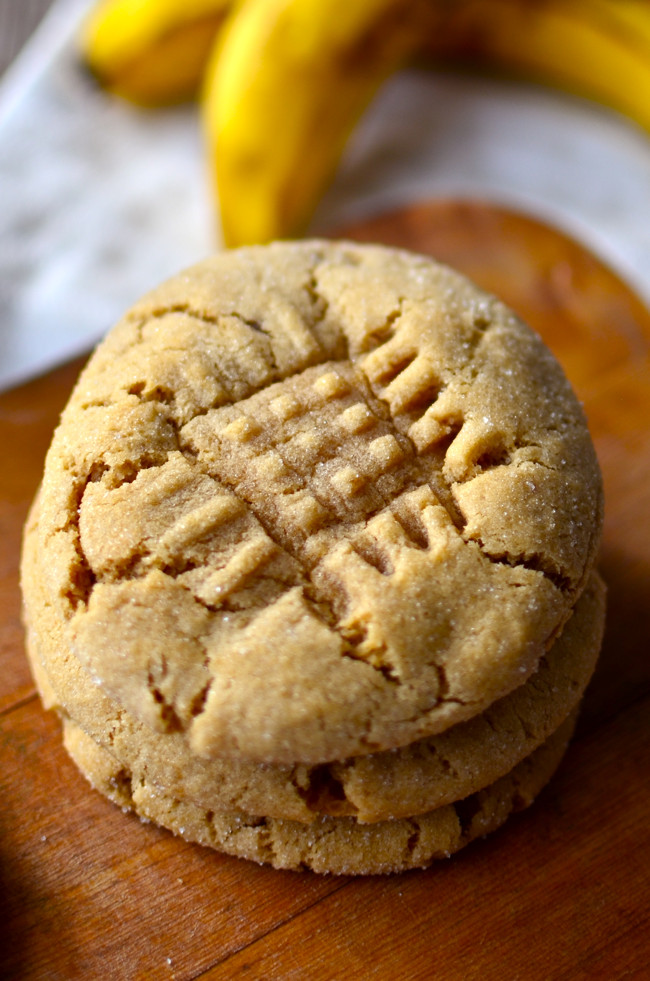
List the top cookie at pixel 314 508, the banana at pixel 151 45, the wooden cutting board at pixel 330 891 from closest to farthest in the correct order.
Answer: the top cookie at pixel 314 508 → the wooden cutting board at pixel 330 891 → the banana at pixel 151 45

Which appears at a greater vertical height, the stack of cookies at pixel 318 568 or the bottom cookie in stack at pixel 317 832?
the stack of cookies at pixel 318 568

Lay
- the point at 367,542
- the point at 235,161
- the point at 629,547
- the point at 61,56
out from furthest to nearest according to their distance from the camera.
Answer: the point at 61,56 < the point at 235,161 < the point at 629,547 < the point at 367,542

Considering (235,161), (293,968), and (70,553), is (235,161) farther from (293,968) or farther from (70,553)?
(293,968)

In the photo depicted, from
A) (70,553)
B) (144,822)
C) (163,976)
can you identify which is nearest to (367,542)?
(70,553)

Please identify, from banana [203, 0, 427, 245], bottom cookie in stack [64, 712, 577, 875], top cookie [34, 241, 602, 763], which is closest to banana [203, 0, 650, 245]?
banana [203, 0, 427, 245]

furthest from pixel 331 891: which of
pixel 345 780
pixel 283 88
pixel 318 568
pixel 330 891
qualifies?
pixel 283 88

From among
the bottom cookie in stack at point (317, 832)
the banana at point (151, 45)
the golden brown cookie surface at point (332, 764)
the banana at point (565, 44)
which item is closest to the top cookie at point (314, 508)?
the golden brown cookie surface at point (332, 764)

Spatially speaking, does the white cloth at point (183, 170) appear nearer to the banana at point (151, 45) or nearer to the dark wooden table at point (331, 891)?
the banana at point (151, 45)

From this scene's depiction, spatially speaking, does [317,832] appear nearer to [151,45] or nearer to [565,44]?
[151,45]
